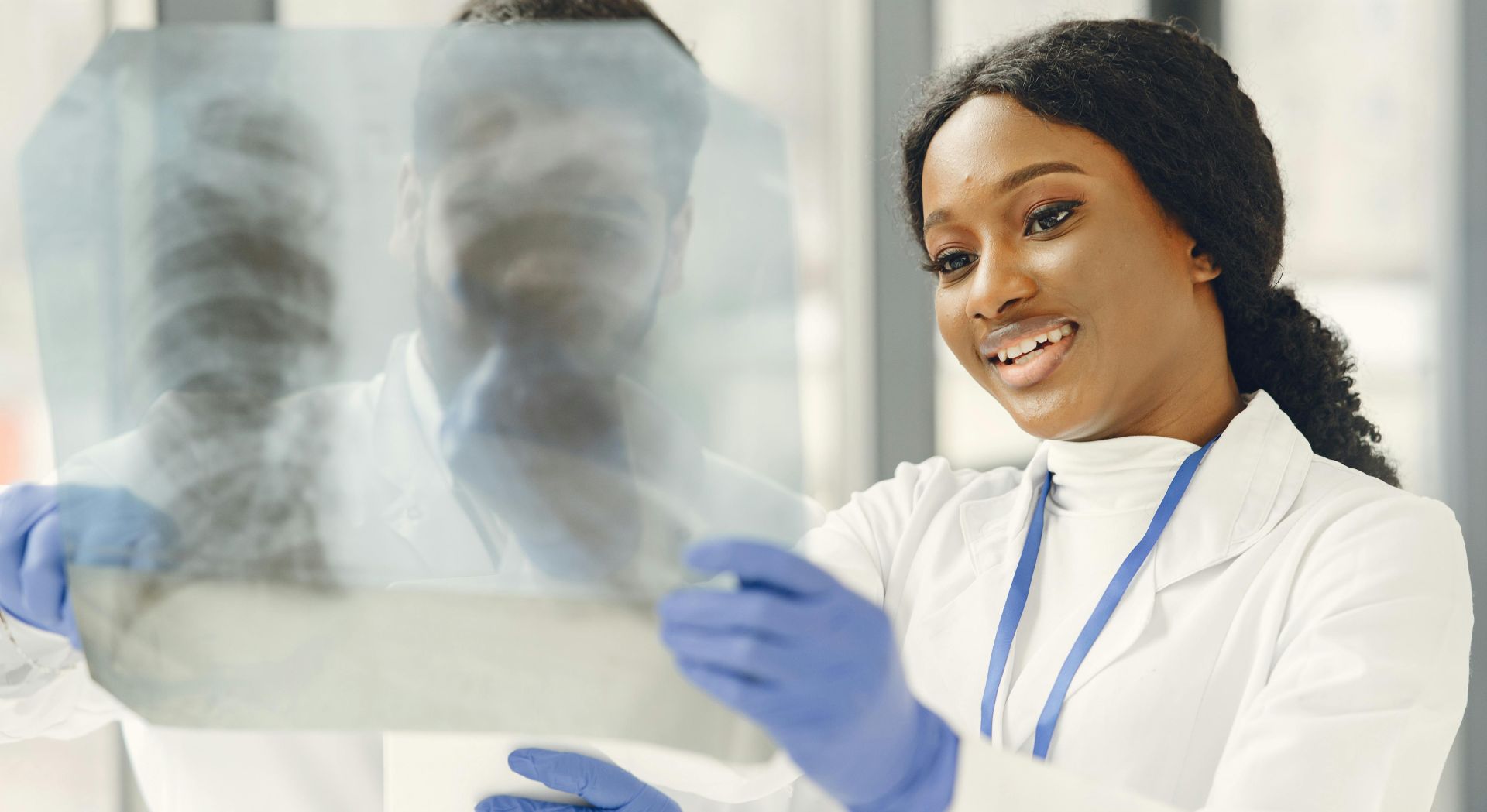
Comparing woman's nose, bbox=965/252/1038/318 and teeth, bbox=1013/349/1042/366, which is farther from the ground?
woman's nose, bbox=965/252/1038/318

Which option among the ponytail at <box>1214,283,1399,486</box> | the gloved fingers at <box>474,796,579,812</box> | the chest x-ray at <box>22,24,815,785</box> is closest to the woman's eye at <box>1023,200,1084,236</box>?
the ponytail at <box>1214,283,1399,486</box>

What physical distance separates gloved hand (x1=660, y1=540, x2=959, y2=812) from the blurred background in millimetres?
715

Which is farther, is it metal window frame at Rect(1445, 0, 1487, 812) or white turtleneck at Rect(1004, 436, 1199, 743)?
metal window frame at Rect(1445, 0, 1487, 812)

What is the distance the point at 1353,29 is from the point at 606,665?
8.36 feet

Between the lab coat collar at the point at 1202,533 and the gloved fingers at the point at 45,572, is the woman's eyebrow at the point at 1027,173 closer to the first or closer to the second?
the lab coat collar at the point at 1202,533

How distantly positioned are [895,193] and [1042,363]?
0.35 m

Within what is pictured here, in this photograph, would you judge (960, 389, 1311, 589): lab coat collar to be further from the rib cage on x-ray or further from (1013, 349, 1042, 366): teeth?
the rib cage on x-ray

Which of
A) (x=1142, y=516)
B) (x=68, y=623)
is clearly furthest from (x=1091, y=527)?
(x=68, y=623)

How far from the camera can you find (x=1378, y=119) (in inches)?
101

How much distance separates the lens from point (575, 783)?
0.89 metres

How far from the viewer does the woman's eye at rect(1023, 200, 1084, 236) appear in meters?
0.96

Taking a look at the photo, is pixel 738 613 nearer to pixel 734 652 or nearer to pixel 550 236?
pixel 734 652

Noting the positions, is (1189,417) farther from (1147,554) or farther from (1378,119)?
(1378,119)

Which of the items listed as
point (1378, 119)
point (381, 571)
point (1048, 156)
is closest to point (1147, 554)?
point (1048, 156)
